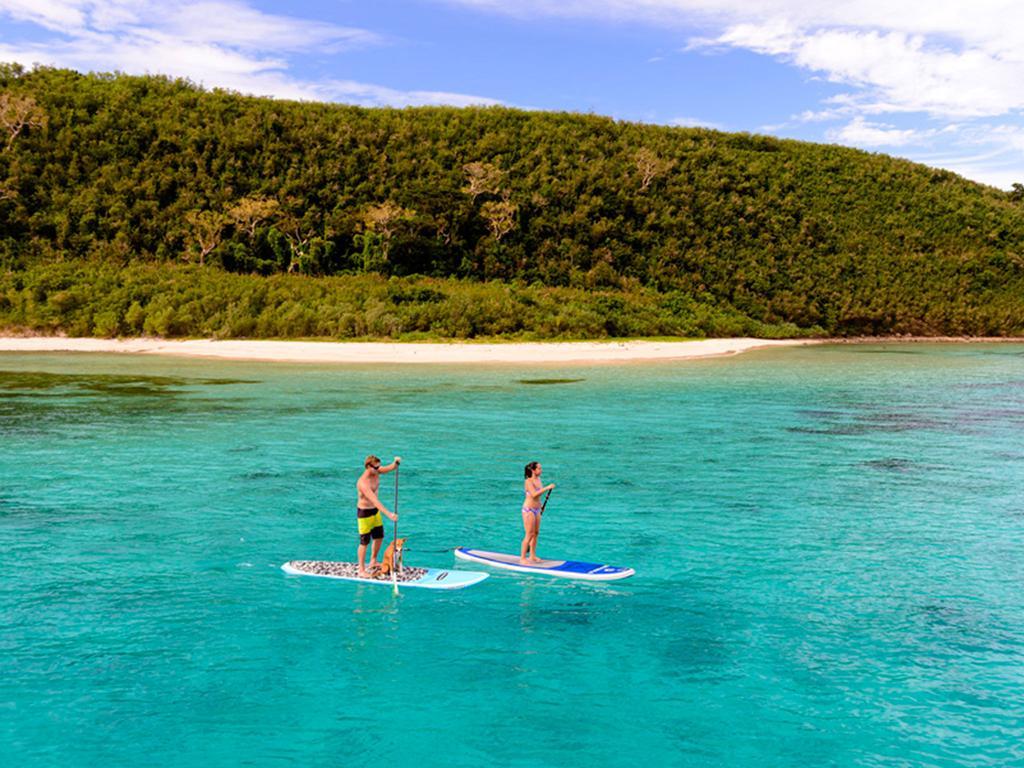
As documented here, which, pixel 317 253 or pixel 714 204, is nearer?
pixel 317 253

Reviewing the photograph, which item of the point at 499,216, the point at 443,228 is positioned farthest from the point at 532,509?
the point at 499,216

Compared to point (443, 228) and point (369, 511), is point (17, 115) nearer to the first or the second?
point (443, 228)

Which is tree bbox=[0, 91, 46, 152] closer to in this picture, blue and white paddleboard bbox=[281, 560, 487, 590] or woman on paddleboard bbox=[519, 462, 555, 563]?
blue and white paddleboard bbox=[281, 560, 487, 590]

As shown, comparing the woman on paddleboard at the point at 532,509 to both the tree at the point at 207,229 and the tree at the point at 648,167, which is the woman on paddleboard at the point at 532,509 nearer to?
the tree at the point at 207,229

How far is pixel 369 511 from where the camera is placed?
14.1 m

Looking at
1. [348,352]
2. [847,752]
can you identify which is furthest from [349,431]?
[348,352]

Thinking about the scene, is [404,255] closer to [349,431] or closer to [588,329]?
[588,329]

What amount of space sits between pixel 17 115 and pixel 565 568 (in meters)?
88.0

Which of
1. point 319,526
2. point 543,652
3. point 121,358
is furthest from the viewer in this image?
point 121,358

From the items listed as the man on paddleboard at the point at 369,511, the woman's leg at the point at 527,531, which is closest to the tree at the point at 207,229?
the man on paddleboard at the point at 369,511

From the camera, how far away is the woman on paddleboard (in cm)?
1462

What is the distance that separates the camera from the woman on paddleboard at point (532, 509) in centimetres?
1462

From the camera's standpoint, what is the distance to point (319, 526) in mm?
18031

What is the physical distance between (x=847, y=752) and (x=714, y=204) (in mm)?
97410
